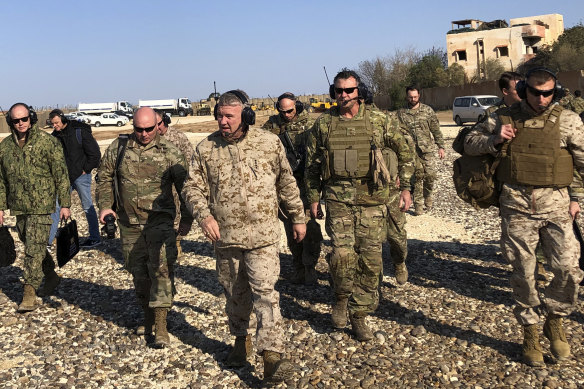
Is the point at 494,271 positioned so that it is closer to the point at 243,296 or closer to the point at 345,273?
the point at 345,273

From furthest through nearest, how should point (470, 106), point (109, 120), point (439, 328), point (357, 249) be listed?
point (109, 120) → point (470, 106) → point (439, 328) → point (357, 249)

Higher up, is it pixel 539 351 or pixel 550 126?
pixel 550 126

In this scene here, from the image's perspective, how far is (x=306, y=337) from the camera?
574 cm

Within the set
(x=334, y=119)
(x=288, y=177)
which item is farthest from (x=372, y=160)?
(x=288, y=177)

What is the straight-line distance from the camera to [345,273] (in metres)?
A: 5.55

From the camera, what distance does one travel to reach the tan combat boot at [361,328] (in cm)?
556

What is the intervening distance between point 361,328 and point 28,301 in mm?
3557

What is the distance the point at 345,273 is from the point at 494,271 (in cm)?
272

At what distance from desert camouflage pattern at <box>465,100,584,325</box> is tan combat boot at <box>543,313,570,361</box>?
0.10 meters

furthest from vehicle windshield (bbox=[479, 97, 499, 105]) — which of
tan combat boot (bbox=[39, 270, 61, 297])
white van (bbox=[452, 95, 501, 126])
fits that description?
tan combat boot (bbox=[39, 270, 61, 297])

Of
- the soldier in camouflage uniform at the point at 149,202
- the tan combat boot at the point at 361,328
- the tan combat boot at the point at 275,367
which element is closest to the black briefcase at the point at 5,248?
the soldier in camouflage uniform at the point at 149,202

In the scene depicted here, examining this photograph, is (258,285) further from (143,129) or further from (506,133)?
A: (506,133)

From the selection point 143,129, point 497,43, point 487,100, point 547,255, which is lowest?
point 547,255

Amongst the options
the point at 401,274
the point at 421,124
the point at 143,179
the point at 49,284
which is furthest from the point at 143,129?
the point at 421,124
